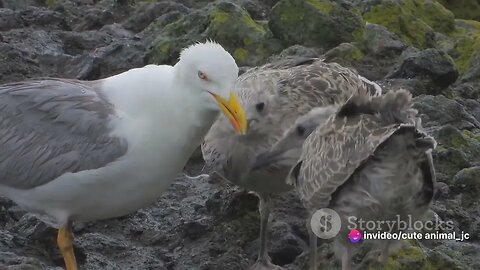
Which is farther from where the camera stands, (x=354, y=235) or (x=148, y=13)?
(x=148, y=13)

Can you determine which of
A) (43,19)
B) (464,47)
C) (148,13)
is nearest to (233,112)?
(43,19)

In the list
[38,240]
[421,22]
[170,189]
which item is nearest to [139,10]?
[421,22]

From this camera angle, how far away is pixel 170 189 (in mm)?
9617

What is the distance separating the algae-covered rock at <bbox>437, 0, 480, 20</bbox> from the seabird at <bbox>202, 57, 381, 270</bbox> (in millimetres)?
7757

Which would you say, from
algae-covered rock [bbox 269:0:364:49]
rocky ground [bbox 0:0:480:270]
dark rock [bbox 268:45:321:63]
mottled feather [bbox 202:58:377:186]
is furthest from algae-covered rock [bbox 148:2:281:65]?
mottled feather [bbox 202:58:377:186]

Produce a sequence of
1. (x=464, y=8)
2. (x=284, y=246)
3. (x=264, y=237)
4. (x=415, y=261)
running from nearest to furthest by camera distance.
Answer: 1. (x=415, y=261)
2. (x=264, y=237)
3. (x=284, y=246)
4. (x=464, y=8)

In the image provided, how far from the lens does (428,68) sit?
11.6m

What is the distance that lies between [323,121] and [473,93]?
4.20 meters

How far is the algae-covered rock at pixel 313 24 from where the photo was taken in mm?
11859

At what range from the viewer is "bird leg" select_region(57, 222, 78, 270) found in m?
7.94

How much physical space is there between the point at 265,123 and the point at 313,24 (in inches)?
138

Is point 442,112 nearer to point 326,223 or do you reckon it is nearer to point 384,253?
Result: point 384,253

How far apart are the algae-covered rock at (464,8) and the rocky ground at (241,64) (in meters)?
0.02

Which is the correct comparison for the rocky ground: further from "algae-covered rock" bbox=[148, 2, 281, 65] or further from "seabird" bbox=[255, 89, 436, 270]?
"seabird" bbox=[255, 89, 436, 270]
